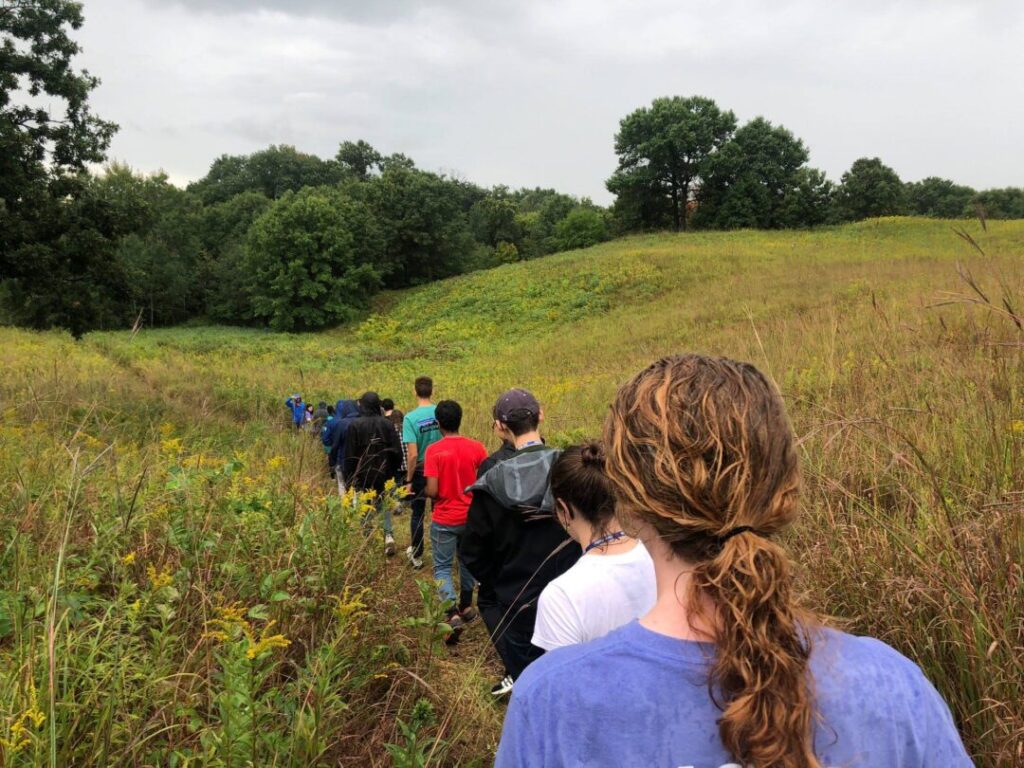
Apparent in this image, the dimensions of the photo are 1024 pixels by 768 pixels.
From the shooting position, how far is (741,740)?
87 cm

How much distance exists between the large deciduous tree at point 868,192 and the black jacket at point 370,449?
219ft

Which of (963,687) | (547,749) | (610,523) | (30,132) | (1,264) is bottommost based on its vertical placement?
(963,687)

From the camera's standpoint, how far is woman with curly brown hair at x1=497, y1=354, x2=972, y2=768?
89 centimetres

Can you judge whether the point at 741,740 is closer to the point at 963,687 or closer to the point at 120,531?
the point at 963,687

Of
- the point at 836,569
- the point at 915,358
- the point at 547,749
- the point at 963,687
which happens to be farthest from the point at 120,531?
the point at 915,358

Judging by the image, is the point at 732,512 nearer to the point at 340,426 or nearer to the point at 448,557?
the point at 448,557

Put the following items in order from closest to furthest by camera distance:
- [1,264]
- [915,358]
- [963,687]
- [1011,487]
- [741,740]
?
1. [741,740]
2. [963,687]
3. [1011,487]
4. [915,358]
5. [1,264]

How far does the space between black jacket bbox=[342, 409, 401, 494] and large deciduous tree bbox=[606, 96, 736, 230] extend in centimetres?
5751

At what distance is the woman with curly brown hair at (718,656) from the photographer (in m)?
0.89

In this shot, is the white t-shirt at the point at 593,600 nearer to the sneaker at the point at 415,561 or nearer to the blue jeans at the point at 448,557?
the blue jeans at the point at 448,557

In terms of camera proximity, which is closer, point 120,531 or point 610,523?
point 610,523

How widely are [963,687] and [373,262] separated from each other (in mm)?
50034

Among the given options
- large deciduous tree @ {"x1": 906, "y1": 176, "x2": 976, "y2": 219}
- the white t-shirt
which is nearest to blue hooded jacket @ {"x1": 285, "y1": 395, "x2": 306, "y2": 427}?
the white t-shirt

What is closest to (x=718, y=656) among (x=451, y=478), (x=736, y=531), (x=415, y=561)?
(x=736, y=531)
